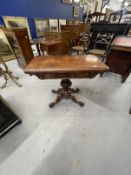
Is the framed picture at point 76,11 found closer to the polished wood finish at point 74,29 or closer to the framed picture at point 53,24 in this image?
the polished wood finish at point 74,29

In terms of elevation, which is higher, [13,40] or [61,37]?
[13,40]

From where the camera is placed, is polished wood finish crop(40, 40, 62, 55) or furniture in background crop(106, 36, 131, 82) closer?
furniture in background crop(106, 36, 131, 82)

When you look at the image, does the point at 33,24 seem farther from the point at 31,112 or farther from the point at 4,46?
the point at 31,112

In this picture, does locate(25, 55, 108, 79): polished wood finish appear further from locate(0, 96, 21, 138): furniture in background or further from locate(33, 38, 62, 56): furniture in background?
locate(33, 38, 62, 56): furniture in background

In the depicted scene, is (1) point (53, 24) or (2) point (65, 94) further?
(1) point (53, 24)

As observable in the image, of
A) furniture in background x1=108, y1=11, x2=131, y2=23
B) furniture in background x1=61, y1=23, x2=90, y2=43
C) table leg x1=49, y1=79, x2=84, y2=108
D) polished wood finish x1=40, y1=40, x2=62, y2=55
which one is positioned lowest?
table leg x1=49, y1=79, x2=84, y2=108

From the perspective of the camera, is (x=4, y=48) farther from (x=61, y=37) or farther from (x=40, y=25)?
(x=40, y=25)

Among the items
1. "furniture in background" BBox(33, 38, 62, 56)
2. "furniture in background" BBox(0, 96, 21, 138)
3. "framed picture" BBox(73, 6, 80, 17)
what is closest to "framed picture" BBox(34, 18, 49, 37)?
"furniture in background" BBox(33, 38, 62, 56)

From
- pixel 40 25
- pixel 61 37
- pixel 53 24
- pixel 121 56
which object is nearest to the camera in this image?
pixel 121 56

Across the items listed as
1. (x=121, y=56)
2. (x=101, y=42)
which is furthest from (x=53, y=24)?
(x=121, y=56)

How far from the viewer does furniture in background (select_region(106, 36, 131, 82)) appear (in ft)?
6.18

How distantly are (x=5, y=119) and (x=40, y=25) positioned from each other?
14.6 feet

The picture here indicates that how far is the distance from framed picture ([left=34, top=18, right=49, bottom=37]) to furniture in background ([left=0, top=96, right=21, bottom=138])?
408 cm

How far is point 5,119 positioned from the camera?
4.16 feet
